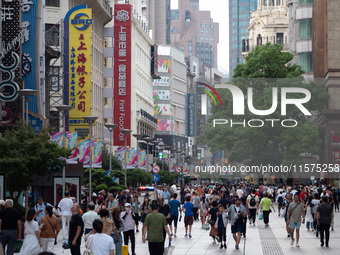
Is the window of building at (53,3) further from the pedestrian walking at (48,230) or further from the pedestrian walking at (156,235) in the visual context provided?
the pedestrian walking at (156,235)

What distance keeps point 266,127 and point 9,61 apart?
33.6 m

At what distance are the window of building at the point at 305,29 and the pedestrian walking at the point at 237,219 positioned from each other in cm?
6211

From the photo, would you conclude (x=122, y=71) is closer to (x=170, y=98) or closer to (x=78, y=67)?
(x=78, y=67)

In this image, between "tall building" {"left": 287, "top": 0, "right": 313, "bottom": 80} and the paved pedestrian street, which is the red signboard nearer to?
"tall building" {"left": 287, "top": 0, "right": 313, "bottom": 80}

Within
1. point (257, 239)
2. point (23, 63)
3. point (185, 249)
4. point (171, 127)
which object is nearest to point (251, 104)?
point (23, 63)

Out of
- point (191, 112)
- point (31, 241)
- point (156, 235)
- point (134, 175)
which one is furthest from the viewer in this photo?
point (191, 112)

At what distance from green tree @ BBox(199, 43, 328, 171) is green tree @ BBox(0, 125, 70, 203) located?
39.5m

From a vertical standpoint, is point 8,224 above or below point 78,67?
below

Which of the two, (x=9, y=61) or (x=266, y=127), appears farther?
(x=266, y=127)

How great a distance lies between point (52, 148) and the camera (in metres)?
31.4

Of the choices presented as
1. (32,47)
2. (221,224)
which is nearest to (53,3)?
(32,47)

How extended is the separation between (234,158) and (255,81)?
6.78 metres

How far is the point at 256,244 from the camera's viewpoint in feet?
93.7

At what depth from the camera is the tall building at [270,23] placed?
185887 mm
